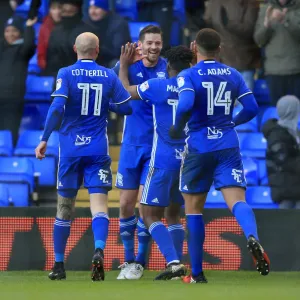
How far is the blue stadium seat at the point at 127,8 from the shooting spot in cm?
1497

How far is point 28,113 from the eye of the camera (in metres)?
14.3

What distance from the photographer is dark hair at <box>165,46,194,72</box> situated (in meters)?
9.13

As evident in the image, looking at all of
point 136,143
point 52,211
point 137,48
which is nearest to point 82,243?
point 52,211

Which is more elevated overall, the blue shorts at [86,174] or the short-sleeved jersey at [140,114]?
the short-sleeved jersey at [140,114]

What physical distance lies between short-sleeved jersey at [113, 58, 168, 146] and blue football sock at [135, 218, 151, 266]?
729mm

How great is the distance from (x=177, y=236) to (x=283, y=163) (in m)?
2.02

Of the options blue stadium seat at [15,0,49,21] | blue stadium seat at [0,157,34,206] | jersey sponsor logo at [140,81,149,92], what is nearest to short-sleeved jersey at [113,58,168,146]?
jersey sponsor logo at [140,81,149,92]

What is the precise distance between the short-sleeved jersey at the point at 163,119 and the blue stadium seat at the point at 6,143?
4.37 metres

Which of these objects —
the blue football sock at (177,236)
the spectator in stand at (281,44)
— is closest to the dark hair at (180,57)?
the blue football sock at (177,236)

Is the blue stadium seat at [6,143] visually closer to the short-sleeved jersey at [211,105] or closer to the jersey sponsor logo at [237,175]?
the short-sleeved jersey at [211,105]

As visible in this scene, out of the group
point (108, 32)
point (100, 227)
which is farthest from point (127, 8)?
point (100, 227)

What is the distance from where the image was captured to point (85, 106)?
8953 millimetres

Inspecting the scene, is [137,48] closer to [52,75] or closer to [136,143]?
[136,143]

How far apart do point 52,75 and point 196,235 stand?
20.3ft
